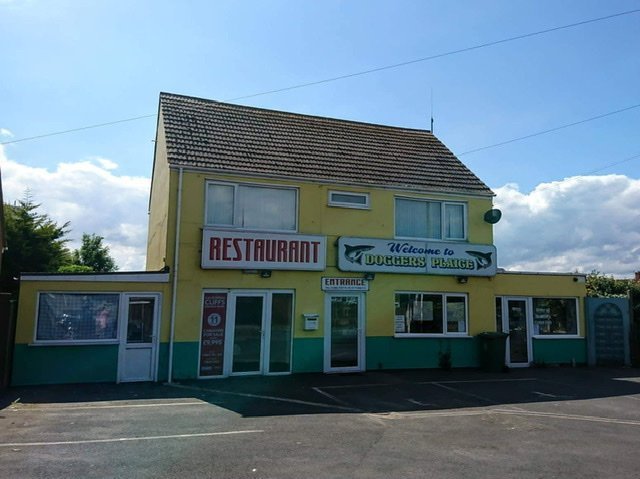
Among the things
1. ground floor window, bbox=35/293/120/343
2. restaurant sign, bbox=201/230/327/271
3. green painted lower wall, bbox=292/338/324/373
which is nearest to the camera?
ground floor window, bbox=35/293/120/343

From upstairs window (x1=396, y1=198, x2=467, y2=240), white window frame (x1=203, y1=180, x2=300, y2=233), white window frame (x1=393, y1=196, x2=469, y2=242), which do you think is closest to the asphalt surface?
white window frame (x1=203, y1=180, x2=300, y2=233)

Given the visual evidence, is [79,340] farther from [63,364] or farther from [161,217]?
[161,217]

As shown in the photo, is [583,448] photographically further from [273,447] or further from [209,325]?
[209,325]

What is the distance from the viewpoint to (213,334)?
13391mm

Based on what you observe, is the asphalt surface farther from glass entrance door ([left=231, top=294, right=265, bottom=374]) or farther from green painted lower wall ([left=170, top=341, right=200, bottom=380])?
glass entrance door ([left=231, top=294, right=265, bottom=374])

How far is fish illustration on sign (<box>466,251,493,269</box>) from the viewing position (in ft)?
52.7

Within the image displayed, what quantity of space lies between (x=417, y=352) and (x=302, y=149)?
6.95 metres

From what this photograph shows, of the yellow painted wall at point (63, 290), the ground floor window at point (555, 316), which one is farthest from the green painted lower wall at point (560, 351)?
the yellow painted wall at point (63, 290)

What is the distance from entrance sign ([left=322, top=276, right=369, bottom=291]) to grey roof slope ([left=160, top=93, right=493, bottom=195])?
2.83m

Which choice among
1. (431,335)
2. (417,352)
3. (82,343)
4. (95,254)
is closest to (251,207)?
(82,343)

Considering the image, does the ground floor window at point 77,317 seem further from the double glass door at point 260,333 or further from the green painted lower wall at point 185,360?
the double glass door at point 260,333

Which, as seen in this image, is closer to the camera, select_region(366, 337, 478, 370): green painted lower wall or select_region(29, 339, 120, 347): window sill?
select_region(29, 339, 120, 347): window sill

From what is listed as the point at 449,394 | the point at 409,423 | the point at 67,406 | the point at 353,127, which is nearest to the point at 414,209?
the point at 353,127

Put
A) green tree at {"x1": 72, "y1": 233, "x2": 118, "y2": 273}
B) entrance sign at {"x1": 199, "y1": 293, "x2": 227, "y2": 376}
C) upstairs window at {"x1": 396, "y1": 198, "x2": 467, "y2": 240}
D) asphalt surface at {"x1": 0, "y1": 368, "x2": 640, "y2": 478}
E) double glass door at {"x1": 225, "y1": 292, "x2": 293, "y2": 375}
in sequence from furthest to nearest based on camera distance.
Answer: green tree at {"x1": 72, "y1": 233, "x2": 118, "y2": 273}, upstairs window at {"x1": 396, "y1": 198, "x2": 467, "y2": 240}, double glass door at {"x1": 225, "y1": 292, "x2": 293, "y2": 375}, entrance sign at {"x1": 199, "y1": 293, "x2": 227, "y2": 376}, asphalt surface at {"x1": 0, "y1": 368, "x2": 640, "y2": 478}
